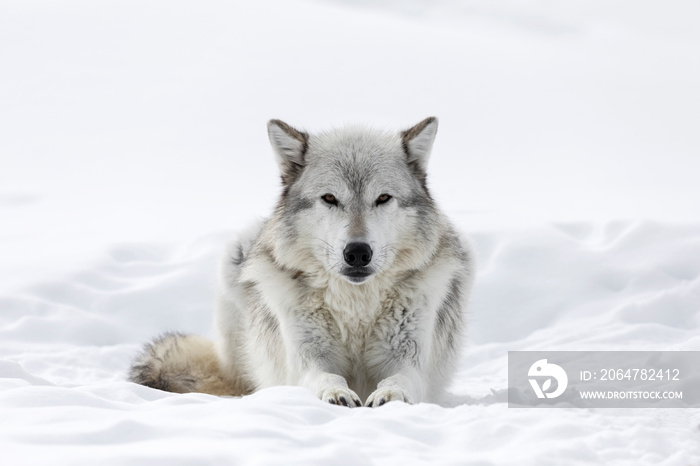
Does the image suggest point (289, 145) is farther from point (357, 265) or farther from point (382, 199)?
point (357, 265)

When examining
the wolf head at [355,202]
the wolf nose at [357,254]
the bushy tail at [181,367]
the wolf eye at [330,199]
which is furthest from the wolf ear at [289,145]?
the bushy tail at [181,367]

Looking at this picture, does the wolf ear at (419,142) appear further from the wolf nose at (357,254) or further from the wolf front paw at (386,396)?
the wolf front paw at (386,396)

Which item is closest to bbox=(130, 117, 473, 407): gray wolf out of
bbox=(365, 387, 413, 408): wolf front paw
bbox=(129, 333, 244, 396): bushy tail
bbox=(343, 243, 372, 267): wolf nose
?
bbox=(343, 243, 372, 267): wolf nose

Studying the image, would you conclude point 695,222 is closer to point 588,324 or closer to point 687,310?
point 687,310

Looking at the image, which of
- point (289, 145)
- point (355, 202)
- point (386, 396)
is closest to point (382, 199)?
point (355, 202)

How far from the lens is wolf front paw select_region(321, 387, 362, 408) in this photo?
12.1 feet

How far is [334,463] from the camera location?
2533mm

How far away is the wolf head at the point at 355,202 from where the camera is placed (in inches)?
167

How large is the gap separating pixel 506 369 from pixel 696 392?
5.96ft

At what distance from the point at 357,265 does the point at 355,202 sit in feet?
1.40

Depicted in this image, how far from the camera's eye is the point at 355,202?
14.4 feet

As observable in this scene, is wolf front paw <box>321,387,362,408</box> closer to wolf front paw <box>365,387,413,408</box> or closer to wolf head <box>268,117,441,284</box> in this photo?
wolf front paw <box>365,387,413,408</box>

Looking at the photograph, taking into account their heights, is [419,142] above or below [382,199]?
above

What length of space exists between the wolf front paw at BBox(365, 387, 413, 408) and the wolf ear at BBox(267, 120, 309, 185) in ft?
5.41
